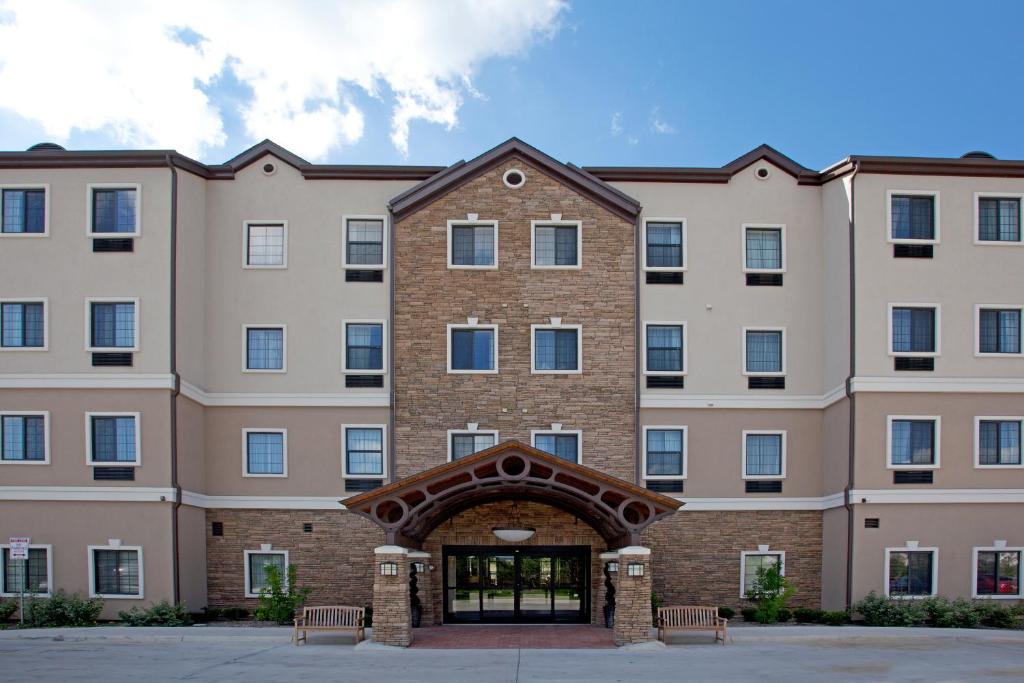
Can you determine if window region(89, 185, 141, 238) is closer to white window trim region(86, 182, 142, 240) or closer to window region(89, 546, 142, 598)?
white window trim region(86, 182, 142, 240)

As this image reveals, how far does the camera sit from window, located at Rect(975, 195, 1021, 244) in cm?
2373

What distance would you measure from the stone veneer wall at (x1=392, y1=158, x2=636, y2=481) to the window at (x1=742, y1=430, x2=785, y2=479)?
3090mm

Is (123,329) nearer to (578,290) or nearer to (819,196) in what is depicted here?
(578,290)

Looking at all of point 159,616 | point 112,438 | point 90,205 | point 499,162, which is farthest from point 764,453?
point 90,205

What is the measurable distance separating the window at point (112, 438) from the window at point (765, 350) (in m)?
15.2

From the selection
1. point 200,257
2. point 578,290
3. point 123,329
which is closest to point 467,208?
point 578,290

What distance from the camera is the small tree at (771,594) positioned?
22.8 m

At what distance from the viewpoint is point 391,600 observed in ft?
65.0

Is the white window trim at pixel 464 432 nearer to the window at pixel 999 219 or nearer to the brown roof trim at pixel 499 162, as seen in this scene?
the brown roof trim at pixel 499 162

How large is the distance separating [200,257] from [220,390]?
135 inches

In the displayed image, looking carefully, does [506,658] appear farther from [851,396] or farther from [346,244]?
[346,244]

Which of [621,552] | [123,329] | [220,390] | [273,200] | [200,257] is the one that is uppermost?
[273,200]

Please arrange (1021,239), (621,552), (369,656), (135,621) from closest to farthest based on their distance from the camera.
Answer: (369,656)
(621,552)
(135,621)
(1021,239)

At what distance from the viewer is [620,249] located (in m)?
24.3
